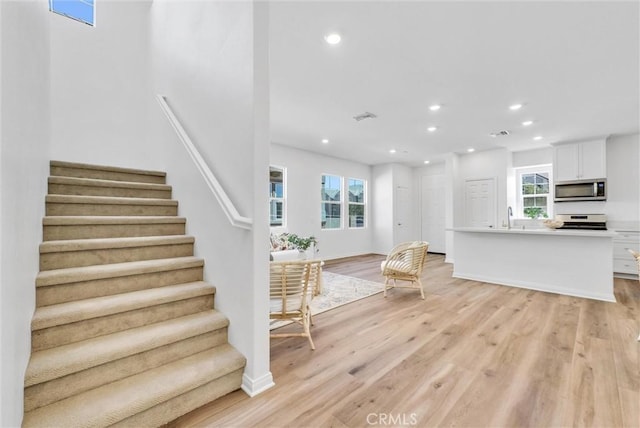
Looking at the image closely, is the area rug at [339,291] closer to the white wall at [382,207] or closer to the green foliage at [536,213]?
the white wall at [382,207]

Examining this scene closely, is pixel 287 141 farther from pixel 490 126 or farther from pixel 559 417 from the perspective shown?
pixel 559 417

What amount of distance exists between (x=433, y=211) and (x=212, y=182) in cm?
767

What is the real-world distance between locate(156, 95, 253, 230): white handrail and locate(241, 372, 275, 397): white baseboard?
3.27 feet

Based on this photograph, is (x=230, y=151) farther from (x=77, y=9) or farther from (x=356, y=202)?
(x=356, y=202)

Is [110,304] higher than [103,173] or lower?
lower

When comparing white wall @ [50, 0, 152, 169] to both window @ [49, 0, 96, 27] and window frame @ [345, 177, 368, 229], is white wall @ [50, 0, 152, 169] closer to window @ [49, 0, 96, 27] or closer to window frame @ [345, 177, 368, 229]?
window @ [49, 0, 96, 27]

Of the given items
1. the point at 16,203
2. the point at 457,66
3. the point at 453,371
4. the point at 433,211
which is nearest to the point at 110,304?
the point at 16,203

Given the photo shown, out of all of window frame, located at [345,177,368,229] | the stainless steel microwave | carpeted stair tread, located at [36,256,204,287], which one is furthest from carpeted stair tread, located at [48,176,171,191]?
the stainless steel microwave

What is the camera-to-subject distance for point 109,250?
207 centimetres

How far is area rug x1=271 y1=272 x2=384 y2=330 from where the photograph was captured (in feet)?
11.4

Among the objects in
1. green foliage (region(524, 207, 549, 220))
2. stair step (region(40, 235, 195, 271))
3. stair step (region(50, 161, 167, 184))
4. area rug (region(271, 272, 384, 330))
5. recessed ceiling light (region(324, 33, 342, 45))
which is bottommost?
area rug (region(271, 272, 384, 330))

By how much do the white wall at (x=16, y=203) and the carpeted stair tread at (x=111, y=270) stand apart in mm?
101

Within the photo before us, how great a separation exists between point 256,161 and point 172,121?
1.66m

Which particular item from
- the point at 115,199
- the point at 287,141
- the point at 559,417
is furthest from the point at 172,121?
the point at 559,417
